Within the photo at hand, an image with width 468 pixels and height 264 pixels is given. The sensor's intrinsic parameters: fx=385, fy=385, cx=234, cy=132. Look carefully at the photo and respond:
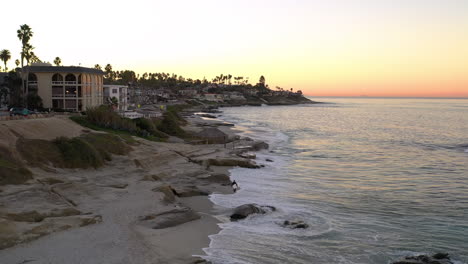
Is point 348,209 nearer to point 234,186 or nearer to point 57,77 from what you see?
point 234,186

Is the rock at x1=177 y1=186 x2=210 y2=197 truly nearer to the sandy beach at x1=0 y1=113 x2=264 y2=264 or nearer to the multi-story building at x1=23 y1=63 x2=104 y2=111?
the sandy beach at x1=0 y1=113 x2=264 y2=264

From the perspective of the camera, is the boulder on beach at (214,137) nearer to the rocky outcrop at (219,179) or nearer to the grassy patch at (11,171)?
the rocky outcrop at (219,179)

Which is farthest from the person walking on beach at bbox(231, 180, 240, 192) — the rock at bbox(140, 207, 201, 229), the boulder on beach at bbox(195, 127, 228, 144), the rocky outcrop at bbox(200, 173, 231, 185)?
the boulder on beach at bbox(195, 127, 228, 144)

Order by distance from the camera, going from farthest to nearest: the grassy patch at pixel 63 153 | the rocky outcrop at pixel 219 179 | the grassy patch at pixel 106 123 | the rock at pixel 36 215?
the grassy patch at pixel 106 123 → the rocky outcrop at pixel 219 179 → the grassy patch at pixel 63 153 → the rock at pixel 36 215

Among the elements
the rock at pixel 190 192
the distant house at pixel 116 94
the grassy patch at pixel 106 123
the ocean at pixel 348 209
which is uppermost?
the distant house at pixel 116 94

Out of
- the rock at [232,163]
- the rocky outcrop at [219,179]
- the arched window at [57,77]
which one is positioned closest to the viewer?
the rocky outcrop at [219,179]

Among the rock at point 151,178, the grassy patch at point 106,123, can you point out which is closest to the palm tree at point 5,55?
the grassy patch at point 106,123

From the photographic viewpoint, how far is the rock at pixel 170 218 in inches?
704

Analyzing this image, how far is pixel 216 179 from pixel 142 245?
1311 cm

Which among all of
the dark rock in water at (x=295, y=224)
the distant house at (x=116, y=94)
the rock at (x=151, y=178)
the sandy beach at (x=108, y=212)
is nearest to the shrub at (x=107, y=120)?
the sandy beach at (x=108, y=212)

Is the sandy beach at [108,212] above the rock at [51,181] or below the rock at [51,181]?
below

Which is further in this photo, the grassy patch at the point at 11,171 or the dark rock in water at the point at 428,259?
→ the grassy patch at the point at 11,171

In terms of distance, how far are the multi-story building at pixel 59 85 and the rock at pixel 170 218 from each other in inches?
1613

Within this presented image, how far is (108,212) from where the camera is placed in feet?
61.1
